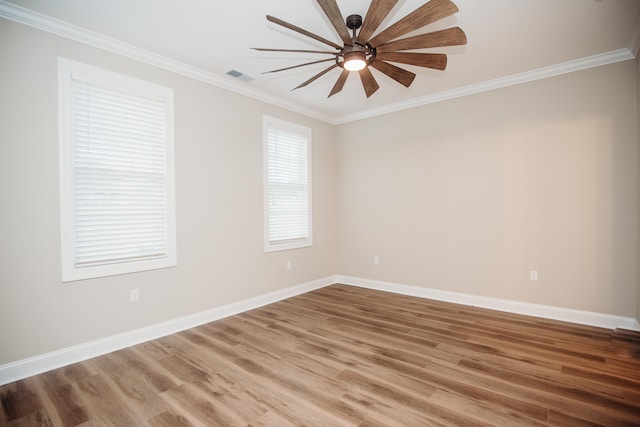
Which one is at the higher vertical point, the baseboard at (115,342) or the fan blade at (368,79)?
the fan blade at (368,79)

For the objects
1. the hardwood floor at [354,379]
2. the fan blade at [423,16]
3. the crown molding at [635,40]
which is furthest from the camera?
the crown molding at [635,40]

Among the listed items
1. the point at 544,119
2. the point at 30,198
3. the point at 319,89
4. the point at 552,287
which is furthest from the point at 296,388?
the point at 544,119

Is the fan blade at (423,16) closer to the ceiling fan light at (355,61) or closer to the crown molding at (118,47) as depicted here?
the ceiling fan light at (355,61)

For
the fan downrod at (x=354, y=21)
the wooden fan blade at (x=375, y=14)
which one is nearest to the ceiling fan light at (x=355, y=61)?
the wooden fan blade at (x=375, y=14)

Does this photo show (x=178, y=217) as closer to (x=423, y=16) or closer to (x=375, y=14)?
(x=375, y=14)

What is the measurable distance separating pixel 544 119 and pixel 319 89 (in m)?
2.78

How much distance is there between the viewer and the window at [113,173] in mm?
2643

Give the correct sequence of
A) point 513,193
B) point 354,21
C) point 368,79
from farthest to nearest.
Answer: point 513,193, point 368,79, point 354,21

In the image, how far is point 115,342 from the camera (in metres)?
2.87

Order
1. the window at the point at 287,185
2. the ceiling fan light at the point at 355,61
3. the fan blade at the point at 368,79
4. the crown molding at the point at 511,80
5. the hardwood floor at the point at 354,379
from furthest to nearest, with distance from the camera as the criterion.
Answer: the window at the point at 287,185 → the crown molding at the point at 511,80 → the fan blade at the point at 368,79 → the ceiling fan light at the point at 355,61 → the hardwood floor at the point at 354,379

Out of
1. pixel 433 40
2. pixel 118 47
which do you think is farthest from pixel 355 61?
pixel 118 47

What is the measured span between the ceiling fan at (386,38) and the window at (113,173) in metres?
1.70

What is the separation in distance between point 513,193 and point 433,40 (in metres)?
2.55

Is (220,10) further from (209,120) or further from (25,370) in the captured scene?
(25,370)
